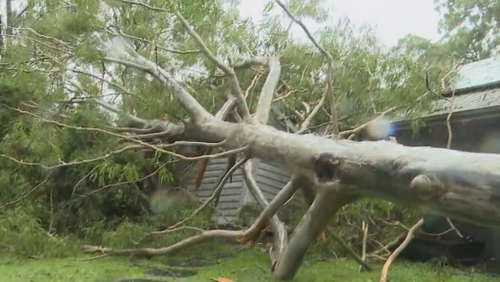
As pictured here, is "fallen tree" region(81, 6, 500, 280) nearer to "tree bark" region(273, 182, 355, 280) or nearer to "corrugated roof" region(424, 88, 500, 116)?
"tree bark" region(273, 182, 355, 280)

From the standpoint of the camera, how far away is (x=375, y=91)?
6.64m

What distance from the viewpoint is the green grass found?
467 centimetres

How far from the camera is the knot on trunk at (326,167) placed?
3522mm

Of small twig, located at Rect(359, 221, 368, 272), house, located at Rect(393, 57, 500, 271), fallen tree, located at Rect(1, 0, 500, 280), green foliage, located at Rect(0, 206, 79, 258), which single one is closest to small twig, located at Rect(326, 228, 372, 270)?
small twig, located at Rect(359, 221, 368, 272)

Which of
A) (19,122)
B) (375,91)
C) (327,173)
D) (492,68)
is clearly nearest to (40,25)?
(19,122)

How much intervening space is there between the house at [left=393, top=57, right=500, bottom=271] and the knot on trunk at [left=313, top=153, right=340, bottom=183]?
2797 mm

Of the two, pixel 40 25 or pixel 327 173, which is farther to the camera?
pixel 40 25

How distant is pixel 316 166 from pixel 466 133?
361cm

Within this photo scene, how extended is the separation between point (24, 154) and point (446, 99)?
5001 mm

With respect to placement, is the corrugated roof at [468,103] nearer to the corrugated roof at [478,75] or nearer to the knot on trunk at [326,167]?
the corrugated roof at [478,75]

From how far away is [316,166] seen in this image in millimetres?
3725

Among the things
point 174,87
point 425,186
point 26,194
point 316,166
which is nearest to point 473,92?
point 174,87

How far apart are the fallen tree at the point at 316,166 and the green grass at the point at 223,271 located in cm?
21

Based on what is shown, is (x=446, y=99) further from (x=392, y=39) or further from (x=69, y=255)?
(x=69, y=255)
